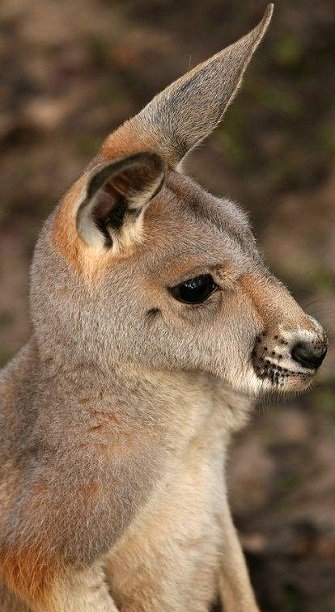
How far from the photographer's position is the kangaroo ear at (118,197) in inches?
121

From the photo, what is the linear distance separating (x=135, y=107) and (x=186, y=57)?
0.52 metres

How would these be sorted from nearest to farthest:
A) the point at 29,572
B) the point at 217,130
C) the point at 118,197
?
the point at 118,197
the point at 29,572
the point at 217,130

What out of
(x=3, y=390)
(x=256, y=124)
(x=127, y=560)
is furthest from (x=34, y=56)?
(x=127, y=560)

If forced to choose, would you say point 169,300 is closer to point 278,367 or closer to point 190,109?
point 278,367

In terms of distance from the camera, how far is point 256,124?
8.01 metres

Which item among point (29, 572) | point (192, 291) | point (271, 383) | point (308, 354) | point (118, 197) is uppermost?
point (118, 197)

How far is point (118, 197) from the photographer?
3.36 meters

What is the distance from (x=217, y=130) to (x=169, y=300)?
468cm

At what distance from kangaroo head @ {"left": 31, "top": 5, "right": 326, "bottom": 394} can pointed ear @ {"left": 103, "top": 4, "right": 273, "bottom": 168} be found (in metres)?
0.28

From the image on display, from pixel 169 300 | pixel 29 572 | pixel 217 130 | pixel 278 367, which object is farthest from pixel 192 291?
pixel 217 130

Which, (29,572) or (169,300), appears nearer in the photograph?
(169,300)

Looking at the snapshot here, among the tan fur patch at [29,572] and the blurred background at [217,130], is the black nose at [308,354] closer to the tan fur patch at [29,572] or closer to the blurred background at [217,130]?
the tan fur patch at [29,572]

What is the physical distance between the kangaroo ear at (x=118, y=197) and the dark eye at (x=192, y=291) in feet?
0.71

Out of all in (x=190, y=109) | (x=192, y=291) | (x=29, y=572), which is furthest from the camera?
(x=190, y=109)
